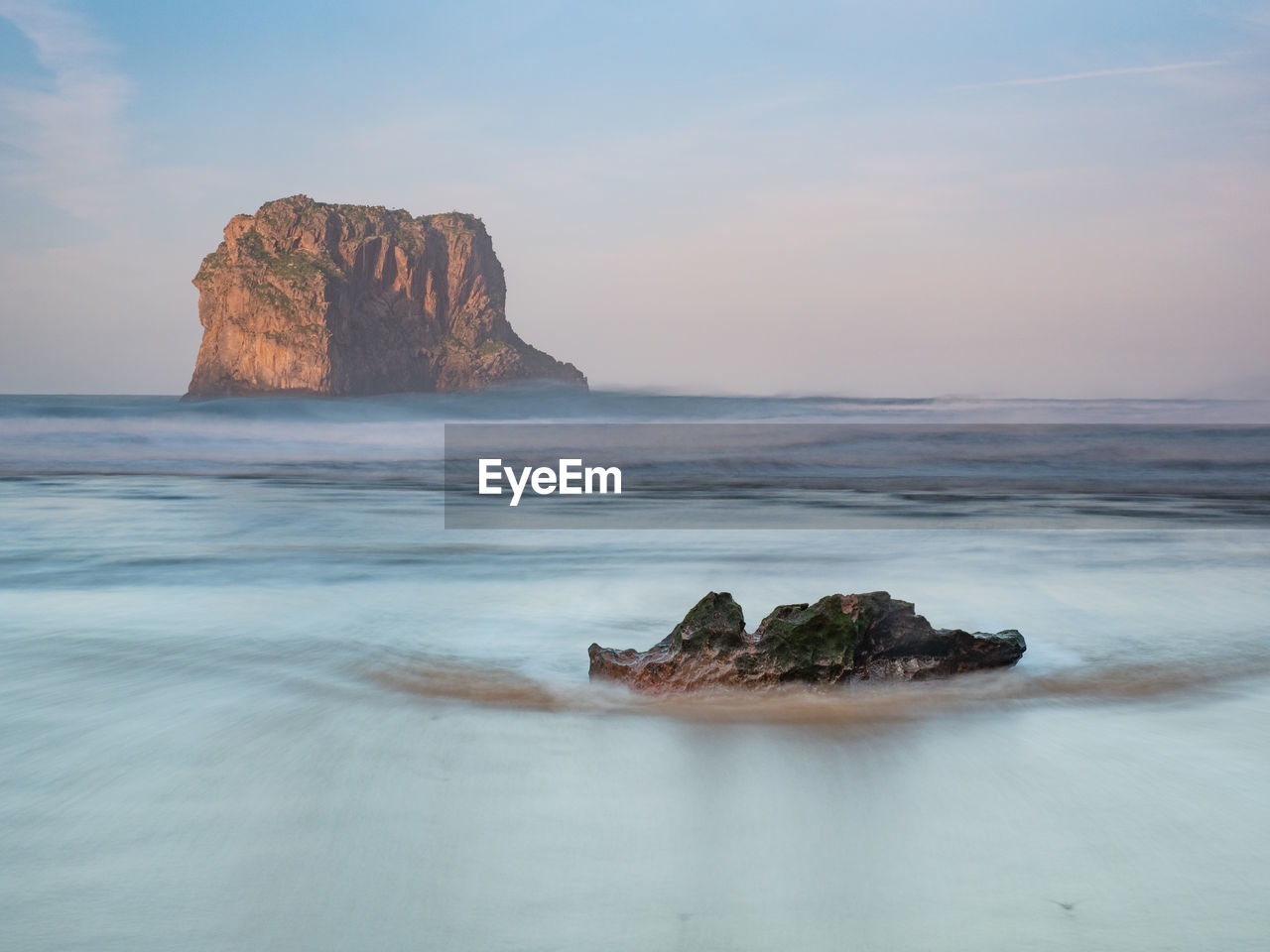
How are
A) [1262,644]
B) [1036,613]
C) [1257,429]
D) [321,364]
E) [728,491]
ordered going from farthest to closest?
[321,364], [1257,429], [728,491], [1036,613], [1262,644]

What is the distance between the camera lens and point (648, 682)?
3.38 metres

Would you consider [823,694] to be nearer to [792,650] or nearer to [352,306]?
[792,650]

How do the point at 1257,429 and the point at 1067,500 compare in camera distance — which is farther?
the point at 1257,429

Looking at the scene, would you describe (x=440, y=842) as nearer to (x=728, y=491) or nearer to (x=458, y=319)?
(x=728, y=491)

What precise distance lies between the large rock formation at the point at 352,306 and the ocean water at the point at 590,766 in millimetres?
103112

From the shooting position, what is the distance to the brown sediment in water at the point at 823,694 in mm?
3172

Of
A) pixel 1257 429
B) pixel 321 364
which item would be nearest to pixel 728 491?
pixel 1257 429

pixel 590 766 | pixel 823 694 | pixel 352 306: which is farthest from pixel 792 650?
pixel 352 306

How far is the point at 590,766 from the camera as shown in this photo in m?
2.72

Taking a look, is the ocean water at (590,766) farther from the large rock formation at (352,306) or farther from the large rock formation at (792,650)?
the large rock formation at (352,306)

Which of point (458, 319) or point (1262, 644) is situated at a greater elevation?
point (458, 319)

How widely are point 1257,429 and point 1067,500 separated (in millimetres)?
21752

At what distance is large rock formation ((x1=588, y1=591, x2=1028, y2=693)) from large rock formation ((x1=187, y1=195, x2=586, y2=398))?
10557 cm

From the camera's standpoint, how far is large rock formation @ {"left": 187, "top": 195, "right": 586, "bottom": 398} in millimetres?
103750
